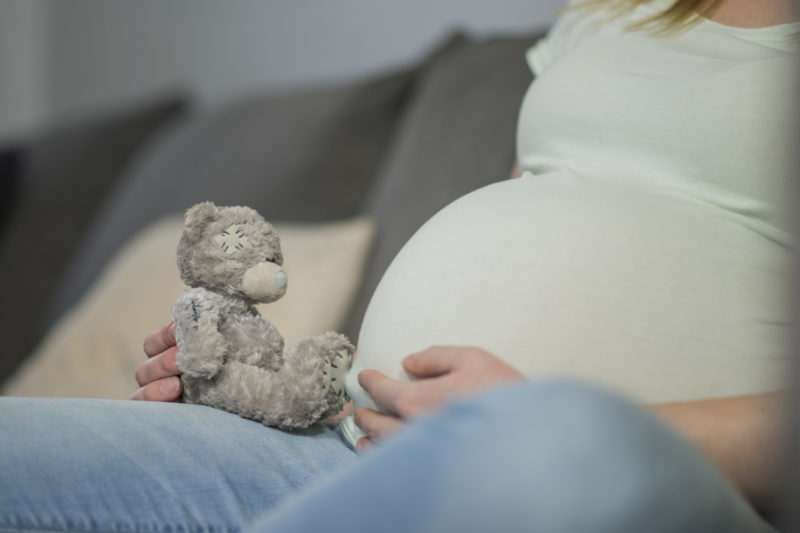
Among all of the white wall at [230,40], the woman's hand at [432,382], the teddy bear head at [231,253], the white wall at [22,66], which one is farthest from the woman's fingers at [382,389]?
the white wall at [22,66]

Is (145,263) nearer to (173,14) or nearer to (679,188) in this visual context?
(679,188)

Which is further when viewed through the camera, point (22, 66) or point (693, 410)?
point (22, 66)

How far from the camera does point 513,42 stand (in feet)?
3.66

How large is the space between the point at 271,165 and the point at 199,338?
837 mm

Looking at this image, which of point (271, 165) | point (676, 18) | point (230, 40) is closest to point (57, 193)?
point (230, 40)

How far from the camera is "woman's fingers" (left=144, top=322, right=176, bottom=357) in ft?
2.28

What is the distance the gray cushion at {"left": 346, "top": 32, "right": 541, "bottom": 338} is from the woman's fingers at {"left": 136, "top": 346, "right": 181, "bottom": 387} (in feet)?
0.56

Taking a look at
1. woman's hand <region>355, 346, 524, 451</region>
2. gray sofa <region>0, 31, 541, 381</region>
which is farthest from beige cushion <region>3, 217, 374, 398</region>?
woman's hand <region>355, 346, 524, 451</region>

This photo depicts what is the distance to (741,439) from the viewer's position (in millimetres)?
528

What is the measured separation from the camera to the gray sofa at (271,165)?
0.98 metres

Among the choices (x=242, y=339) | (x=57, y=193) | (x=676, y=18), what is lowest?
(x=57, y=193)

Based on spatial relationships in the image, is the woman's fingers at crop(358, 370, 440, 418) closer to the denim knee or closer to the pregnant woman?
the pregnant woman

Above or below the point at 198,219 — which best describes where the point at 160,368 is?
below

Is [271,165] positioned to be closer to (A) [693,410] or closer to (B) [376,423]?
(B) [376,423]
